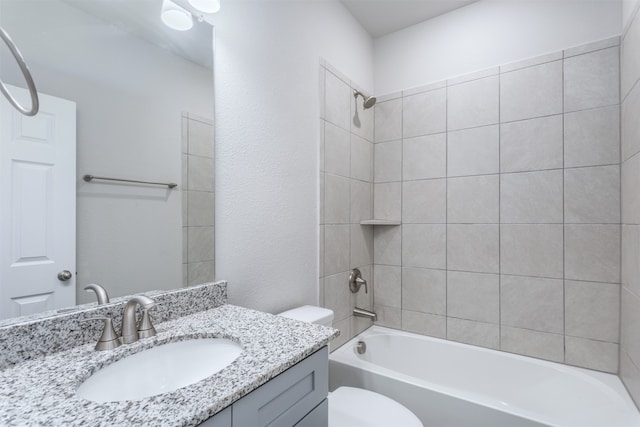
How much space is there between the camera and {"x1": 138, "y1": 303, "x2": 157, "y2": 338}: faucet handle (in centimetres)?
94

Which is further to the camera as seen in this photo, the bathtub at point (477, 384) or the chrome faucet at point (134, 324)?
the bathtub at point (477, 384)

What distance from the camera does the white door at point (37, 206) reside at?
0.78 meters

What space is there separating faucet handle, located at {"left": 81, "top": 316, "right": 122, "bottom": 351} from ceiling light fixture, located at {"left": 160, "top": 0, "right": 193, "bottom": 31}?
103 centimetres

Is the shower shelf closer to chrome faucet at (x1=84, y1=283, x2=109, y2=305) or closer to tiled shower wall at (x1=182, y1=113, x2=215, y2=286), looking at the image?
tiled shower wall at (x1=182, y1=113, x2=215, y2=286)

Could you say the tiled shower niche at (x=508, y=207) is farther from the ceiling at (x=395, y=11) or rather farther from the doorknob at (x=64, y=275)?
the doorknob at (x=64, y=275)

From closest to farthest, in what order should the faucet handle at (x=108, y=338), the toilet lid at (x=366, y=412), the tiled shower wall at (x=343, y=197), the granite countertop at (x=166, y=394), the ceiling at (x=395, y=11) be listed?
the granite countertop at (x=166, y=394) < the faucet handle at (x=108, y=338) < the toilet lid at (x=366, y=412) < the tiled shower wall at (x=343, y=197) < the ceiling at (x=395, y=11)

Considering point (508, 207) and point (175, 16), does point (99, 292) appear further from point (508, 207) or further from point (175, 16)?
point (508, 207)

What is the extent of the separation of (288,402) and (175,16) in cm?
136

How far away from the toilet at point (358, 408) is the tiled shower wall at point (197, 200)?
52 cm

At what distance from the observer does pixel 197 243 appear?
4.03 ft

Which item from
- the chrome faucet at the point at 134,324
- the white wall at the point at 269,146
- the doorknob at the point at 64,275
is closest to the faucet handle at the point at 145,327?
the chrome faucet at the point at 134,324

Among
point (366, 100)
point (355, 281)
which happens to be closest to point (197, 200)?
point (355, 281)

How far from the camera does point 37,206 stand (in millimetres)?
822

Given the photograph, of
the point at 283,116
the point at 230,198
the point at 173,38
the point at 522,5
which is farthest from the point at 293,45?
the point at 522,5
